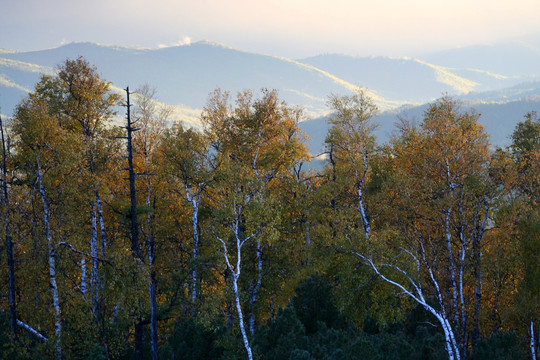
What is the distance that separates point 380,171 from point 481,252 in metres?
10.9

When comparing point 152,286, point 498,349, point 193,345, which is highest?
point 152,286

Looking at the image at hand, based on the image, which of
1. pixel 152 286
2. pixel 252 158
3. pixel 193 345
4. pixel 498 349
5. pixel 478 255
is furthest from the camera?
pixel 252 158

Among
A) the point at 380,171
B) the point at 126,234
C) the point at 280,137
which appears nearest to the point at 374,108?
the point at 380,171

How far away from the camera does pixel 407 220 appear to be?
2898 centimetres

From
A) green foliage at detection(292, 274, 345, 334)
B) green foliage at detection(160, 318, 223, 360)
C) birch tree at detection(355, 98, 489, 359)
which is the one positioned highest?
birch tree at detection(355, 98, 489, 359)

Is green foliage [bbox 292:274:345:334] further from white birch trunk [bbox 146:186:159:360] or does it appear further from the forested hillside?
A: white birch trunk [bbox 146:186:159:360]

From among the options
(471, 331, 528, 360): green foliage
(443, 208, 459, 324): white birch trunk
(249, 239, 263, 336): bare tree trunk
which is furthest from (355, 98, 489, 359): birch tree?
(249, 239, 263, 336): bare tree trunk

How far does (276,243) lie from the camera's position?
31.8 meters

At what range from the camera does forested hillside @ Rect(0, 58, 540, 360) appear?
84.3 feet

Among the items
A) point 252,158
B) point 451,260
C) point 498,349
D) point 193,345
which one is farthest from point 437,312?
point 252,158

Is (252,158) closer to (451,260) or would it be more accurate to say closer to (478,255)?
(451,260)

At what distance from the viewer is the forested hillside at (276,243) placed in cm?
2570

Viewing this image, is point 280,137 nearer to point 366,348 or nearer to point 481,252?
point 481,252

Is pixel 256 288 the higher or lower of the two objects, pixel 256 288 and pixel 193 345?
the higher
